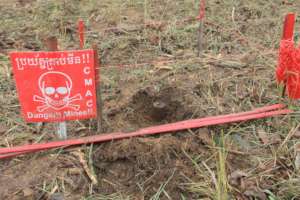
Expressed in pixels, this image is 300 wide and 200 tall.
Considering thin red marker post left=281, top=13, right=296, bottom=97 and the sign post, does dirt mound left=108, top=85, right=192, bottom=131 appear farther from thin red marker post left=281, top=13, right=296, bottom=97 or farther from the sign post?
thin red marker post left=281, top=13, right=296, bottom=97

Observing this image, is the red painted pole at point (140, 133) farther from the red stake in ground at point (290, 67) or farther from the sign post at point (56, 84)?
the red stake in ground at point (290, 67)

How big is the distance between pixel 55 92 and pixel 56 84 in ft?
0.16

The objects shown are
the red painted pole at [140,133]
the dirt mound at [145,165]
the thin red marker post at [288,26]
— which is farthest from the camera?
the thin red marker post at [288,26]

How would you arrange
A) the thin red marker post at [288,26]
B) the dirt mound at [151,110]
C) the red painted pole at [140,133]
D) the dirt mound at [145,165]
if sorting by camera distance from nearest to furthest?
the dirt mound at [145,165] < the red painted pole at [140,133] < the dirt mound at [151,110] < the thin red marker post at [288,26]

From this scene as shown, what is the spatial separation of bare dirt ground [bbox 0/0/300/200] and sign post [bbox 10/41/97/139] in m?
0.21

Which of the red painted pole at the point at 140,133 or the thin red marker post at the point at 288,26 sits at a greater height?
the thin red marker post at the point at 288,26

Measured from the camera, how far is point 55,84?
2.04 metres

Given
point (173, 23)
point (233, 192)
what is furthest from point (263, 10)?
point (233, 192)

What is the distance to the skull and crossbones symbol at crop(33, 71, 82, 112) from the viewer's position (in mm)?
2023

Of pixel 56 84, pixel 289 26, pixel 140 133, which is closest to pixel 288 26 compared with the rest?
pixel 289 26

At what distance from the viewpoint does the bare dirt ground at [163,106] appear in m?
1.97

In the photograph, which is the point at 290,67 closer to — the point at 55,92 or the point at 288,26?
the point at 288,26

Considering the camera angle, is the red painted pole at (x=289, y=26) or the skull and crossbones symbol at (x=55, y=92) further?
the red painted pole at (x=289, y=26)

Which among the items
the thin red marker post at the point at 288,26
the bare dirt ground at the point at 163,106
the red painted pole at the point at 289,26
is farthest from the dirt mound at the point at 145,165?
the red painted pole at the point at 289,26
